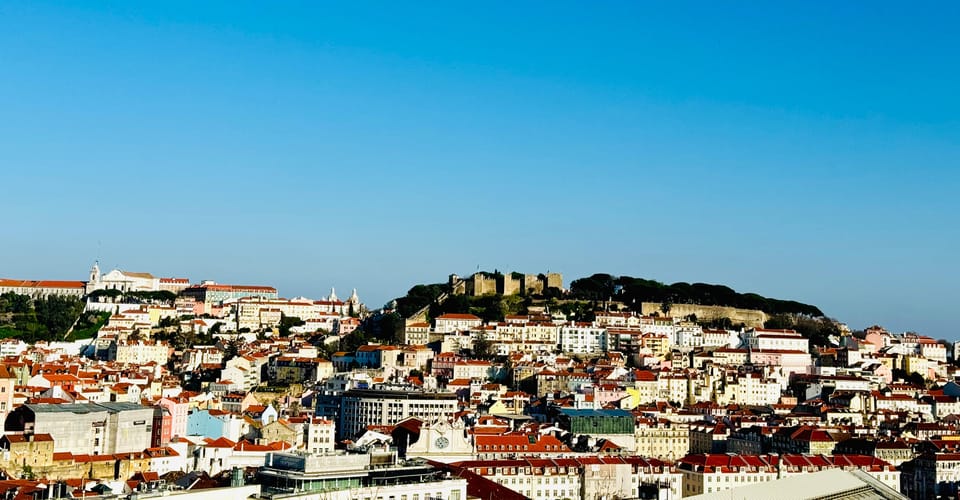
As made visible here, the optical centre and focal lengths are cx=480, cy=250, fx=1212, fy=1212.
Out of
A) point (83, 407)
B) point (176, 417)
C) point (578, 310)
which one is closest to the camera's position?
point (83, 407)

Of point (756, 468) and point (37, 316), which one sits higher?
point (37, 316)

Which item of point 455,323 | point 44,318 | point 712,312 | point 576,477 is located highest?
point 712,312

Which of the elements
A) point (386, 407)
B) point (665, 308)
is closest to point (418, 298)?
point (665, 308)

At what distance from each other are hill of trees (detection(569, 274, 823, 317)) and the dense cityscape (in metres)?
0.42

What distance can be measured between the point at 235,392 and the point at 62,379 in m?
9.38

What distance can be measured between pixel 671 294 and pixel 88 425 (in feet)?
184

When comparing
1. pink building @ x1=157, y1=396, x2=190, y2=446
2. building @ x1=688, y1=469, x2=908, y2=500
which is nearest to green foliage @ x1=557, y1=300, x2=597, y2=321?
pink building @ x1=157, y1=396, x2=190, y2=446

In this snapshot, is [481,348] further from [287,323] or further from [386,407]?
[386,407]

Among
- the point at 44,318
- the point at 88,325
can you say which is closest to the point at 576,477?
the point at 88,325

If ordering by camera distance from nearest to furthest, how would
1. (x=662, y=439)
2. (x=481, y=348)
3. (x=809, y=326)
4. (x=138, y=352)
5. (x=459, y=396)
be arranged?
1. (x=662, y=439)
2. (x=459, y=396)
3. (x=138, y=352)
4. (x=481, y=348)
5. (x=809, y=326)

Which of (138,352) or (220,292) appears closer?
(138,352)

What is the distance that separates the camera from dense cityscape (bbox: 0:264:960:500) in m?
37.2

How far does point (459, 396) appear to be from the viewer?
60.4 m

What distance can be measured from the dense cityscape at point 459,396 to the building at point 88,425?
3.0 inches
